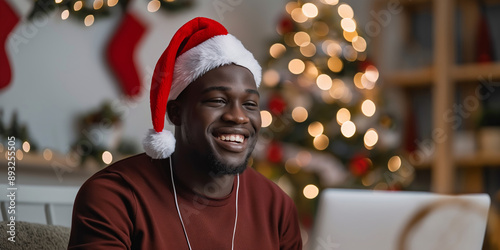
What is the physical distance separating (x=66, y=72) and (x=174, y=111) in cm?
167

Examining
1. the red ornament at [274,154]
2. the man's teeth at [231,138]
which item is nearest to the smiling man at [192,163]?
the man's teeth at [231,138]

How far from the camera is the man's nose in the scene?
106 centimetres

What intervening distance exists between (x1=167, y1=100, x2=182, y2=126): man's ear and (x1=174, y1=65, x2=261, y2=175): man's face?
3cm

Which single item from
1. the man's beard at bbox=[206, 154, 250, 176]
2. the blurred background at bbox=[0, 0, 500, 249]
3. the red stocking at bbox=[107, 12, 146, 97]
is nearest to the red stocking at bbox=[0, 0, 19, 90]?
the blurred background at bbox=[0, 0, 500, 249]

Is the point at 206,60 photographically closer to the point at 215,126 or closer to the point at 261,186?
the point at 215,126

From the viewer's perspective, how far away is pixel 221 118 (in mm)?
1064

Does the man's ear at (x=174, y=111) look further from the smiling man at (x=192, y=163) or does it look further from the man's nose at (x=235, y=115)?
the man's nose at (x=235, y=115)

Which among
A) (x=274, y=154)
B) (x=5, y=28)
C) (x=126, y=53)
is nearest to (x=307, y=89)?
(x=274, y=154)

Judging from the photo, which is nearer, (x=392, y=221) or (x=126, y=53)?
(x=392, y=221)

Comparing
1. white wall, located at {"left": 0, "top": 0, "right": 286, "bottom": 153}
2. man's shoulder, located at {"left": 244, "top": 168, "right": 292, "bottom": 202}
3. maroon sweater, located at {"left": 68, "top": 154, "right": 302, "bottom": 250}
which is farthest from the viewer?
white wall, located at {"left": 0, "top": 0, "right": 286, "bottom": 153}

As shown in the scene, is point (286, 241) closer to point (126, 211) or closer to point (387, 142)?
point (126, 211)

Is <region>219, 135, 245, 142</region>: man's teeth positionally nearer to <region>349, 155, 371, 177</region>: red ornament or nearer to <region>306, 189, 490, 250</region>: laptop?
<region>306, 189, 490, 250</region>: laptop

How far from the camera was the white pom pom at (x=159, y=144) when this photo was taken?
109cm

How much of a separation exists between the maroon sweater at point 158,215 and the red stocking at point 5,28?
1426 millimetres
